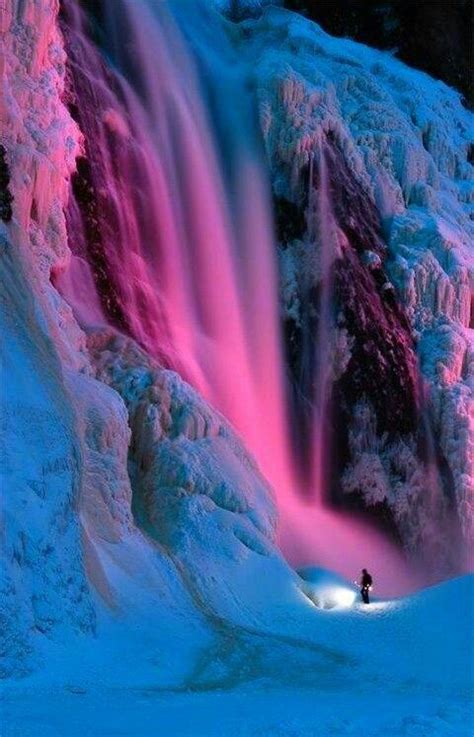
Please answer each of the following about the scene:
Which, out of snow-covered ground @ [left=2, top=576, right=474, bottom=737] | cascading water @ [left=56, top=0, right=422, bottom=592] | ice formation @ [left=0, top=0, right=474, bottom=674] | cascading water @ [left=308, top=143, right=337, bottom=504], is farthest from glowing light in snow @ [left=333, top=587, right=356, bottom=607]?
cascading water @ [left=308, top=143, right=337, bottom=504]

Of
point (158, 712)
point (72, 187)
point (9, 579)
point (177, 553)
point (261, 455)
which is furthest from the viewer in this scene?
point (261, 455)

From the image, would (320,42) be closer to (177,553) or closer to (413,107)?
(413,107)

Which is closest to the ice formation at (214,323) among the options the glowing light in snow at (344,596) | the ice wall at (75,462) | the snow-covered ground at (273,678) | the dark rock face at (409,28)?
the ice wall at (75,462)

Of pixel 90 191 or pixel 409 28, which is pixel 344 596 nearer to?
pixel 90 191

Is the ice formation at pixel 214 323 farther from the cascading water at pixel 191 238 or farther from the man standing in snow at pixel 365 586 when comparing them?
the man standing in snow at pixel 365 586

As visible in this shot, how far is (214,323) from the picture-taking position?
20.8 metres

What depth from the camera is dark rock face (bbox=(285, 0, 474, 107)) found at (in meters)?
34.0

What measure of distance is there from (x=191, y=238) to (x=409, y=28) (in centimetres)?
1763

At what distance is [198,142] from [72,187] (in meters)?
6.17

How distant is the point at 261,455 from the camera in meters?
20.2

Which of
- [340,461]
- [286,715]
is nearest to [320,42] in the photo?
[340,461]

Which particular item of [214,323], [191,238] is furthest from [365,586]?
[191,238]

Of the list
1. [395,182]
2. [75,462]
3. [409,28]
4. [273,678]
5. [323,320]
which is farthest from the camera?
[409,28]

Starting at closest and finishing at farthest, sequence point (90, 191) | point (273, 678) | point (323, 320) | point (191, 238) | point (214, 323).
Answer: point (273, 678) < point (90, 191) < point (214, 323) < point (191, 238) < point (323, 320)
